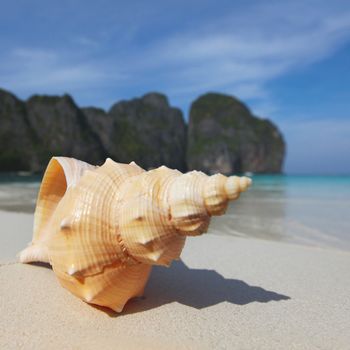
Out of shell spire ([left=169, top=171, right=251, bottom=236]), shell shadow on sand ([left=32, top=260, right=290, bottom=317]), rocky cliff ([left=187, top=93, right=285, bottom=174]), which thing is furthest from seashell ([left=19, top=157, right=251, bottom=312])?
rocky cliff ([left=187, top=93, right=285, bottom=174])

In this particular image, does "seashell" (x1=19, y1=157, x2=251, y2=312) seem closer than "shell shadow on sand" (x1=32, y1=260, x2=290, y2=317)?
Yes

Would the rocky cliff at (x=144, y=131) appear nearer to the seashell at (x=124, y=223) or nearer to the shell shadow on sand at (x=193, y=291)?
the shell shadow on sand at (x=193, y=291)

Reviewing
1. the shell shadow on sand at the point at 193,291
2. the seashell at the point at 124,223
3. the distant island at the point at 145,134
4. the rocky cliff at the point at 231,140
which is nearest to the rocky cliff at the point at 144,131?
the distant island at the point at 145,134

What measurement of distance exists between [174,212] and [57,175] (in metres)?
1.46

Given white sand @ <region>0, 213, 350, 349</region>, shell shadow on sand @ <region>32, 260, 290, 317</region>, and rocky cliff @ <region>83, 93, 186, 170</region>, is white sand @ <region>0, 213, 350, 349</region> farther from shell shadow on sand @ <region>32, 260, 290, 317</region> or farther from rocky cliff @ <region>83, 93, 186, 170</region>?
rocky cliff @ <region>83, 93, 186, 170</region>

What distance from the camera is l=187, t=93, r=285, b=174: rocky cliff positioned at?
132 meters

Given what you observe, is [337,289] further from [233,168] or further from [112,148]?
[233,168]

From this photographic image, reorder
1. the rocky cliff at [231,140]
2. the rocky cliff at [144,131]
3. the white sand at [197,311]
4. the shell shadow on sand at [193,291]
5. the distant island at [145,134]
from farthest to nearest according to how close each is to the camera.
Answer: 1. the rocky cliff at [231,140]
2. the rocky cliff at [144,131]
3. the distant island at [145,134]
4. the shell shadow on sand at [193,291]
5. the white sand at [197,311]

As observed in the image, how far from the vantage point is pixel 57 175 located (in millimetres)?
3252

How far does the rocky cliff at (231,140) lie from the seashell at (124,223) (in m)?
125

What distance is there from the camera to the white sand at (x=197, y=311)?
6.94ft

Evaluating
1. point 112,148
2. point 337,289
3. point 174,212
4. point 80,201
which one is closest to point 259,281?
point 337,289

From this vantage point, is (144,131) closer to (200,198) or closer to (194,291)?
(194,291)

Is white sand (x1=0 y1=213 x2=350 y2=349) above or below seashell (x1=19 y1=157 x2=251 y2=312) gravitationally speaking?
below
